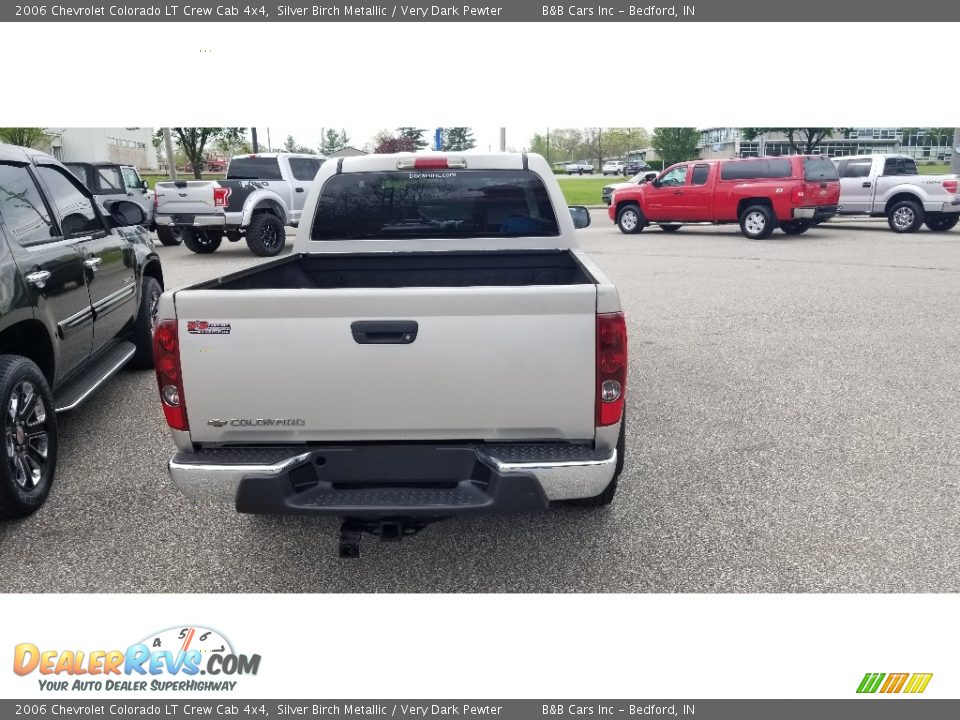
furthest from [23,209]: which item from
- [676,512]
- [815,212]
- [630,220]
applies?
[630,220]

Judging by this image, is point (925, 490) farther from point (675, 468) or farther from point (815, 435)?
point (675, 468)

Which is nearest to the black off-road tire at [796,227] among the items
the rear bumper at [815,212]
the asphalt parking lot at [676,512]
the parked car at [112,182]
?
the rear bumper at [815,212]

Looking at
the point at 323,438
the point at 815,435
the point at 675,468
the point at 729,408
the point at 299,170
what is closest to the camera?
the point at 323,438

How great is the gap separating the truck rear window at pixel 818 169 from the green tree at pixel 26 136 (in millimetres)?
30364

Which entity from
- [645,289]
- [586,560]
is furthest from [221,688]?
[645,289]

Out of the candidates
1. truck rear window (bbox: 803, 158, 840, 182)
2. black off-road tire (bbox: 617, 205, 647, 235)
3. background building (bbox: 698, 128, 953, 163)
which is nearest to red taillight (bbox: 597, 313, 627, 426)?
truck rear window (bbox: 803, 158, 840, 182)

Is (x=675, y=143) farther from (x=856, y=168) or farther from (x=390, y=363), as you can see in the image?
(x=390, y=363)

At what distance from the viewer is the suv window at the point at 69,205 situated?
514 centimetres

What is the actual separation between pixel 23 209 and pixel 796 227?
17.6m

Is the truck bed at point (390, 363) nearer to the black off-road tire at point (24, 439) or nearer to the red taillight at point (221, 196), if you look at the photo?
the black off-road tire at point (24, 439)

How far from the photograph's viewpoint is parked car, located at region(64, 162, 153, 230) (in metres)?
16.3

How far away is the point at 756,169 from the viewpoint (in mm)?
17438

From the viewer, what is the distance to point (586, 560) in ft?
11.6

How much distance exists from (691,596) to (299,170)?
49.6 feet
